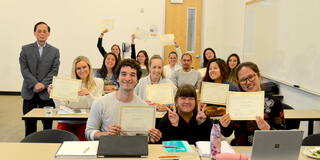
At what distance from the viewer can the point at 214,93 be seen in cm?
378

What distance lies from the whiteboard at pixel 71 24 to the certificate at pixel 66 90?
539cm

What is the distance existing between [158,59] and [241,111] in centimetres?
202

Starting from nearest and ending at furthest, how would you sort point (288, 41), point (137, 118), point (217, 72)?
point (137, 118) < point (217, 72) < point (288, 41)

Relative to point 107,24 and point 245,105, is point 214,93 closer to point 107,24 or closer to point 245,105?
point 245,105

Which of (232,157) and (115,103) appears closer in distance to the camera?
(232,157)

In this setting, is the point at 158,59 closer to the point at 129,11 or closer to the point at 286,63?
the point at 286,63

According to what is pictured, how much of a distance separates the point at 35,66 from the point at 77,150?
2.85 metres

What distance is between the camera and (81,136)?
13.0 feet

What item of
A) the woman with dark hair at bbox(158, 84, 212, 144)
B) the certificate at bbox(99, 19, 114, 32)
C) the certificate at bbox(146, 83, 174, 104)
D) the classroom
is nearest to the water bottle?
the woman with dark hair at bbox(158, 84, 212, 144)

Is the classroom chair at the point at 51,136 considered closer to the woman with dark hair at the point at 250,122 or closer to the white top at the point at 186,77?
the woman with dark hair at the point at 250,122

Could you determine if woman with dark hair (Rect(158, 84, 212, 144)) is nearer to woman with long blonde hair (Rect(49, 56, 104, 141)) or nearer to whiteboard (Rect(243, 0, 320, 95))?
woman with long blonde hair (Rect(49, 56, 104, 141))

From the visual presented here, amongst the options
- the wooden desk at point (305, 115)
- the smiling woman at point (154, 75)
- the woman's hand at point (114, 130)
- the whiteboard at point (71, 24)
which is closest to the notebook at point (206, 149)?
the woman's hand at point (114, 130)

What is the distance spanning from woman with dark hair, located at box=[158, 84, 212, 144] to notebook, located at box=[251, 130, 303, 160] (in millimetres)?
917

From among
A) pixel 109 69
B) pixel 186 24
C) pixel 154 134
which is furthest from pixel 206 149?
pixel 186 24
